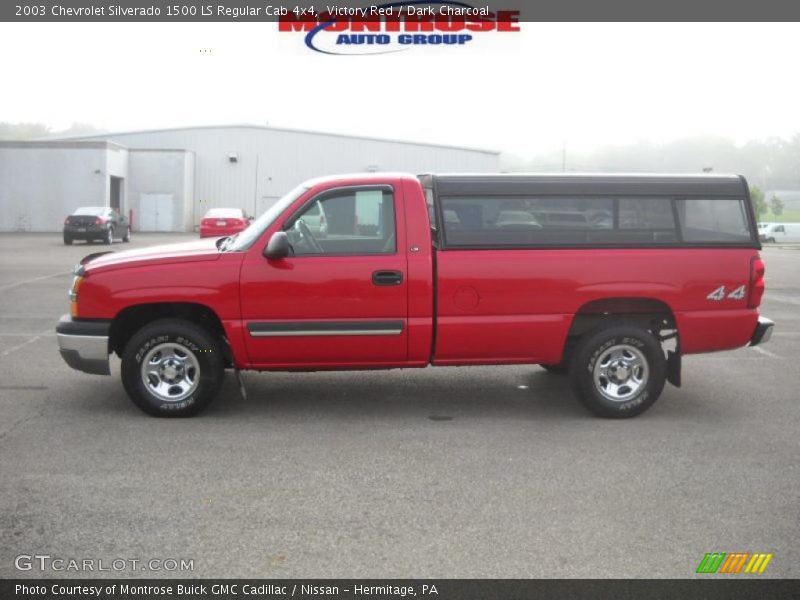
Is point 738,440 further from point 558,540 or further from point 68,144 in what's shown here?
point 68,144

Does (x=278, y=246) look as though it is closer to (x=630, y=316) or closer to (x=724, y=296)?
(x=630, y=316)

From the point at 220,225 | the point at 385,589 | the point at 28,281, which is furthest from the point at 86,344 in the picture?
the point at 220,225

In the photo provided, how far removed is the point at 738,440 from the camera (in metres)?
6.42

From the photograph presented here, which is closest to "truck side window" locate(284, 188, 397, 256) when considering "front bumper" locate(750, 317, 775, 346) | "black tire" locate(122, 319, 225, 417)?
Answer: "black tire" locate(122, 319, 225, 417)

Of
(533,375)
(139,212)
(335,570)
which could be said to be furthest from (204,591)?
(139,212)

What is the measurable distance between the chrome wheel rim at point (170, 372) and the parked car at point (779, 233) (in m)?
60.3

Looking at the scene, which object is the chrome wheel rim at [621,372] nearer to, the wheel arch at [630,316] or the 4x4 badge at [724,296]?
the wheel arch at [630,316]

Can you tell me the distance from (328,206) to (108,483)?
9.03 feet

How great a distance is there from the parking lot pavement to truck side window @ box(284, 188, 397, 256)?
1.31m

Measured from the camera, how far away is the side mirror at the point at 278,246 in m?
6.68

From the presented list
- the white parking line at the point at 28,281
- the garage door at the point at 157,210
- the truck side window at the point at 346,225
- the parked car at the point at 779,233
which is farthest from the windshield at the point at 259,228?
the parked car at the point at 779,233

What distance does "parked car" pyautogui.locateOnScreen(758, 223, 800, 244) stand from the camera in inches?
2424

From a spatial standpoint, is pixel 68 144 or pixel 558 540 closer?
pixel 558 540

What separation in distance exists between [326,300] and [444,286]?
90 cm
